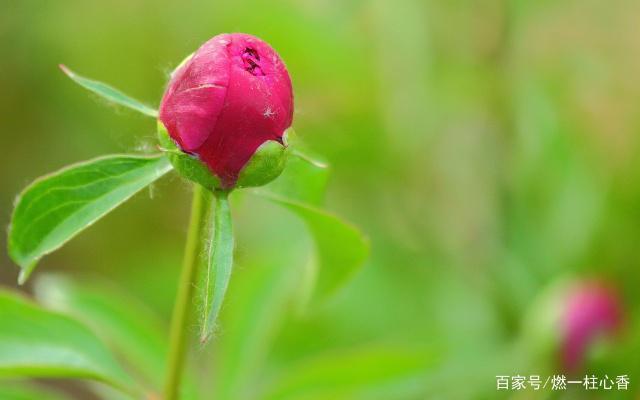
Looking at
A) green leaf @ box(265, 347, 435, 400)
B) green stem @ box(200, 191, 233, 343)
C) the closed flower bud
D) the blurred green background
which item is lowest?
green stem @ box(200, 191, 233, 343)

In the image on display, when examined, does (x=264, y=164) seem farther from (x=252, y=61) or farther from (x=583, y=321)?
(x=583, y=321)

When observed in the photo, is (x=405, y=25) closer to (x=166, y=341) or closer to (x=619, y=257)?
(x=619, y=257)

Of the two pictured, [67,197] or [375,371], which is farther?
[375,371]

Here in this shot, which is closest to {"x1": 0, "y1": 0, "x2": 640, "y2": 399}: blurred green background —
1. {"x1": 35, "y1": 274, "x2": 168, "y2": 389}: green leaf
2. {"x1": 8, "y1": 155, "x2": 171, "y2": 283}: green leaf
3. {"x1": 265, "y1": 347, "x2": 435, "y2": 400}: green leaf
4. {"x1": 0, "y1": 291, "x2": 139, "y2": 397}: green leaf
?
{"x1": 265, "y1": 347, "x2": 435, "y2": 400}: green leaf

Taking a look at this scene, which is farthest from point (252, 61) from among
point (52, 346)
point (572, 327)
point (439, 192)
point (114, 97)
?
point (439, 192)

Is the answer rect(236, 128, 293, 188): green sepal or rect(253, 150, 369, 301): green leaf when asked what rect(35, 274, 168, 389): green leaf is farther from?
rect(236, 128, 293, 188): green sepal

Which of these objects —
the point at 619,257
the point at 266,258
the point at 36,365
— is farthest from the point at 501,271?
the point at 36,365
